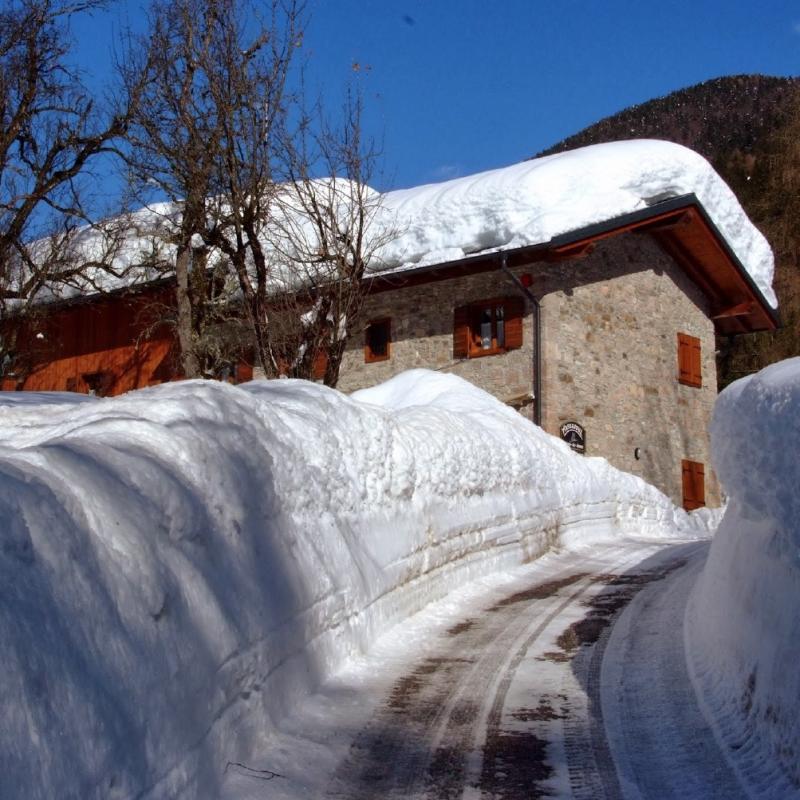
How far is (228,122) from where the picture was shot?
45.6 feet

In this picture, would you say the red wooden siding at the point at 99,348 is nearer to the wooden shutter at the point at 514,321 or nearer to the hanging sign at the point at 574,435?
the wooden shutter at the point at 514,321

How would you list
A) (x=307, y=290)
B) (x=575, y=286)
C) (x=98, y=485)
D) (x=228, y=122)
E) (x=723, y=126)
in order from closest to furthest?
(x=98, y=485)
(x=228, y=122)
(x=307, y=290)
(x=575, y=286)
(x=723, y=126)

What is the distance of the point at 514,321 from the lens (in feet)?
63.9

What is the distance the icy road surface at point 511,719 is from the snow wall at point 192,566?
0.27 meters

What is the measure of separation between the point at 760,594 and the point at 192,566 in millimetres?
2784

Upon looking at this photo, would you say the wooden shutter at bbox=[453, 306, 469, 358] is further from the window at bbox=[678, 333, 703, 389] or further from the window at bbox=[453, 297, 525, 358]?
the window at bbox=[678, 333, 703, 389]

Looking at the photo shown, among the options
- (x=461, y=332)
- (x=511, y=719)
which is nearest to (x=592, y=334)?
(x=461, y=332)

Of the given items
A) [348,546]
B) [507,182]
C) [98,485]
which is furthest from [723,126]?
[98,485]

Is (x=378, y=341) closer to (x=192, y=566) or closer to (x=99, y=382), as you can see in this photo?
(x=99, y=382)

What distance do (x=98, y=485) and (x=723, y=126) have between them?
5159 cm

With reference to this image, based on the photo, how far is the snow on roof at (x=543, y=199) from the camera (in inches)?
784

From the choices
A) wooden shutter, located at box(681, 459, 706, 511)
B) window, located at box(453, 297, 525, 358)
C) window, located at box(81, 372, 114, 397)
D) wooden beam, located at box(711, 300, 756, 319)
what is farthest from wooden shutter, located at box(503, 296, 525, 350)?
window, located at box(81, 372, 114, 397)

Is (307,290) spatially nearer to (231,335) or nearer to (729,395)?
(231,335)

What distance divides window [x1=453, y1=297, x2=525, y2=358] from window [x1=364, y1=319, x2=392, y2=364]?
1.65 m
